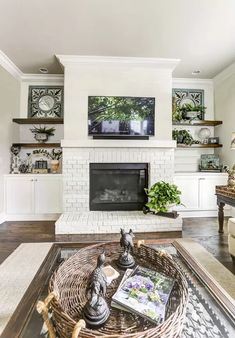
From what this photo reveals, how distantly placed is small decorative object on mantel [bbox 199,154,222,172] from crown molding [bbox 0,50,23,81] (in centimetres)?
399

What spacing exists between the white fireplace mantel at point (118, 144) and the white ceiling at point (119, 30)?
4.52ft

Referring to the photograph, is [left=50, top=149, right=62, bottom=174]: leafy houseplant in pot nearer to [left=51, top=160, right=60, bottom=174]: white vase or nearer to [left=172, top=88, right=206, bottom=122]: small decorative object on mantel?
[left=51, top=160, right=60, bottom=174]: white vase

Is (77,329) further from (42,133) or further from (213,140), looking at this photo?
(213,140)

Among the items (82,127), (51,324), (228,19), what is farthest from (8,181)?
(228,19)

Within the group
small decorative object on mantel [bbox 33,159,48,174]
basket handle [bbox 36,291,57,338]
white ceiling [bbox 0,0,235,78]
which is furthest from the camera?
small decorative object on mantel [bbox 33,159,48,174]

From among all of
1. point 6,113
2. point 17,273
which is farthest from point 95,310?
point 6,113

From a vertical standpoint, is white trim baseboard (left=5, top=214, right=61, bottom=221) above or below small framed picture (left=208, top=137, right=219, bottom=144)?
below

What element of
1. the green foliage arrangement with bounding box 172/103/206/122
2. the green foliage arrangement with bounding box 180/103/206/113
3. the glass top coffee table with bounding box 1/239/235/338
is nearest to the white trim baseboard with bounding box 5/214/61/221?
the glass top coffee table with bounding box 1/239/235/338

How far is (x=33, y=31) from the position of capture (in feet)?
9.59

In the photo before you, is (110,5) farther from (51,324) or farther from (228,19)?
(51,324)

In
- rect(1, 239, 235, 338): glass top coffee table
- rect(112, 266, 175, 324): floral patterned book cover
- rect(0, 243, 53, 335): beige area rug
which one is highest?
rect(112, 266, 175, 324): floral patterned book cover

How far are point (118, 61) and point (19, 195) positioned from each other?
2884mm

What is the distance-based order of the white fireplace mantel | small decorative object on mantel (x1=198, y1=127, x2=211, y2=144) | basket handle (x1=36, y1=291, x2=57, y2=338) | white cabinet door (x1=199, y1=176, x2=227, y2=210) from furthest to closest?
small decorative object on mantel (x1=198, y1=127, x2=211, y2=144)
white cabinet door (x1=199, y1=176, x2=227, y2=210)
the white fireplace mantel
basket handle (x1=36, y1=291, x2=57, y2=338)

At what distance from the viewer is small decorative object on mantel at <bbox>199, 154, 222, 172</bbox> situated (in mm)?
4469
